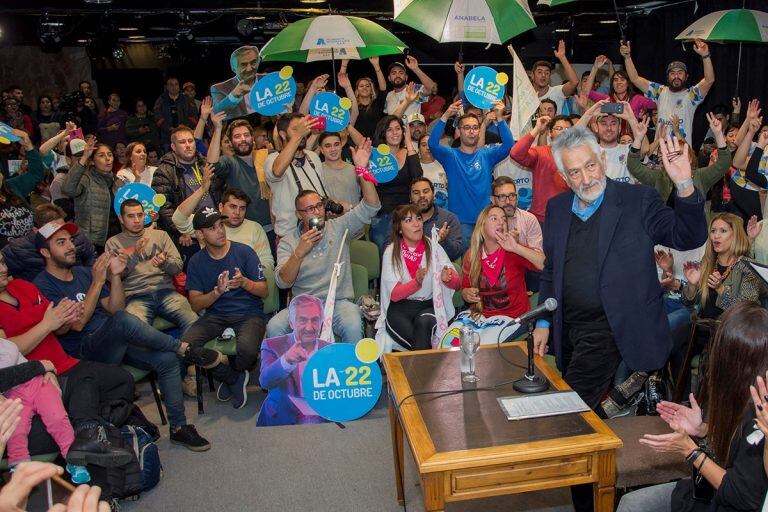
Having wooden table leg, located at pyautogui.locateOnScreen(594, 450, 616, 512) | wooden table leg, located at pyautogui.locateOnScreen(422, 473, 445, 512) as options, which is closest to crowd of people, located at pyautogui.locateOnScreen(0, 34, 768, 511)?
wooden table leg, located at pyautogui.locateOnScreen(594, 450, 616, 512)

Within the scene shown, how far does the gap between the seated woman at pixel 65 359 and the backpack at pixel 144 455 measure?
4.5 inches

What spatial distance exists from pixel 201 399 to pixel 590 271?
2721 millimetres

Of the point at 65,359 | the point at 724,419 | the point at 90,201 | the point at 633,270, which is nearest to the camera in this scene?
the point at 724,419

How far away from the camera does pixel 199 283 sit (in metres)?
4.62

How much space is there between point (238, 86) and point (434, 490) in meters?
4.04

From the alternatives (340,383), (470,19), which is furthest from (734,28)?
(340,383)

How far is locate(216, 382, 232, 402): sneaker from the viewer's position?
469cm

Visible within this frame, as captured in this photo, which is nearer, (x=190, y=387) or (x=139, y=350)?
(x=139, y=350)

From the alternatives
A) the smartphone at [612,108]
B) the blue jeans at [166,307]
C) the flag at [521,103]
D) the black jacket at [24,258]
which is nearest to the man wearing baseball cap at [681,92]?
the flag at [521,103]

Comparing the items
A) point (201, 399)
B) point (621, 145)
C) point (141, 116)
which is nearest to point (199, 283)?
point (201, 399)

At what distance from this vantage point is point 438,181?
18.3 feet

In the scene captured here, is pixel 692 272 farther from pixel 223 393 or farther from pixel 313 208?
pixel 223 393

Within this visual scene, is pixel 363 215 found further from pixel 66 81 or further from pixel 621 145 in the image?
pixel 66 81

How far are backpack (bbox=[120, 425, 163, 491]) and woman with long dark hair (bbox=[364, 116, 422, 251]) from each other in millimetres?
2332
